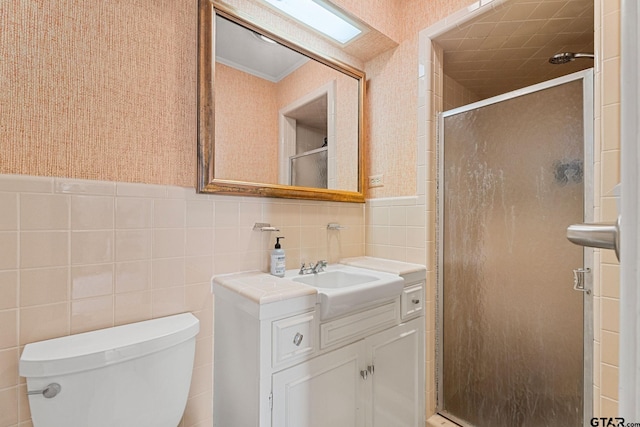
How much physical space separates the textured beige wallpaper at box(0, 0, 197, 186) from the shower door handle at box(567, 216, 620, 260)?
47.7 inches

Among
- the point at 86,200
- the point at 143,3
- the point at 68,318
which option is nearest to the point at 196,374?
the point at 68,318

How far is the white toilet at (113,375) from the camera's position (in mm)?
810

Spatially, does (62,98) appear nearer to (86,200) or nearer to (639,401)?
(86,200)

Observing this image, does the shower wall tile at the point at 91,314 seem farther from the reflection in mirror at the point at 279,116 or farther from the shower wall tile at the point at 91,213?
the reflection in mirror at the point at 279,116

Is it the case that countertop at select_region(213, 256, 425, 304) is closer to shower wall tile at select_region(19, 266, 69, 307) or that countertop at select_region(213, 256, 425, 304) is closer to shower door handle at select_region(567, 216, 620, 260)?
shower wall tile at select_region(19, 266, 69, 307)

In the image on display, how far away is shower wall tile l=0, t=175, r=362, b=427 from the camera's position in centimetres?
89

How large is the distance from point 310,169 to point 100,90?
3.13 feet

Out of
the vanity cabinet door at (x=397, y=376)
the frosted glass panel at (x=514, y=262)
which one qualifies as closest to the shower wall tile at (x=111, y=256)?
the vanity cabinet door at (x=397, y=376)

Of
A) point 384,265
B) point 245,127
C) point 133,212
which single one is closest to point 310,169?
point 245,127

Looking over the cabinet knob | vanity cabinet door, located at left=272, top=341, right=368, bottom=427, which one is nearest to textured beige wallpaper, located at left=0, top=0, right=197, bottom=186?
the cabinet knob

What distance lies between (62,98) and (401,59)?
1624 mm

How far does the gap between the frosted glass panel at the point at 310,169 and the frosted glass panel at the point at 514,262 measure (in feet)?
2.23

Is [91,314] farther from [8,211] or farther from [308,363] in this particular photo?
[308,363]

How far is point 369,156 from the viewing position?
1.90m
